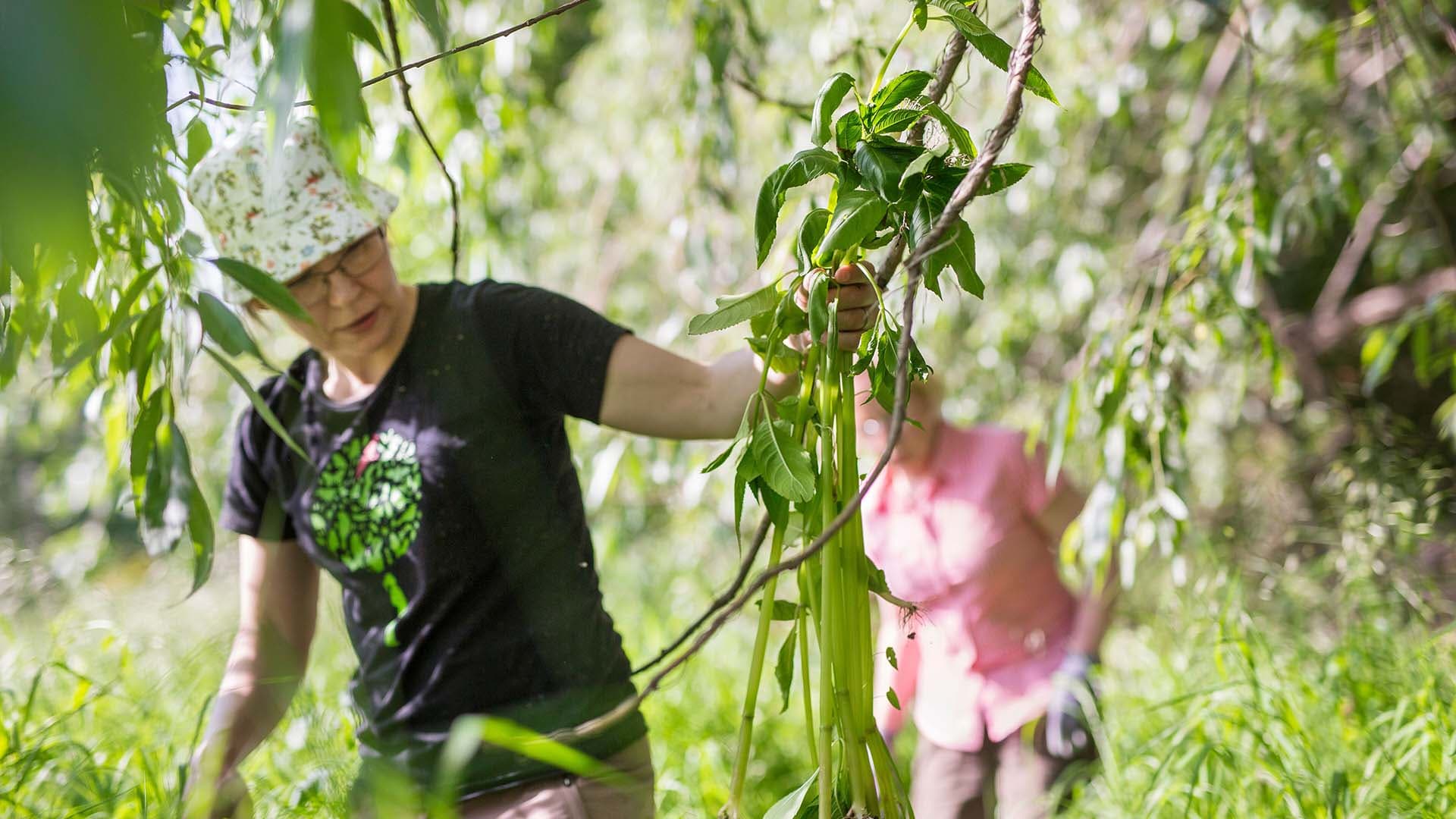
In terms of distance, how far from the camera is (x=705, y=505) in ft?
12.6

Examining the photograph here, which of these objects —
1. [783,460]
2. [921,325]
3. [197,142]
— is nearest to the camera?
[783,460]

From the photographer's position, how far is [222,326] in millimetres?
916

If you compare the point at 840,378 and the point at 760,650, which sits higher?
the point at 840,378

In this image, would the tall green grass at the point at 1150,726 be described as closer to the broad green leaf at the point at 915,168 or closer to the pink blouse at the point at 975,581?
the pink blouse at the point at 975,581

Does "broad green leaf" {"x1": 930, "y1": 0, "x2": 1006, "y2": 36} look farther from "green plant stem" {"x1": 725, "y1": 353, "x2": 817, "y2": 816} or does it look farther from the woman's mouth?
the woman's mouth

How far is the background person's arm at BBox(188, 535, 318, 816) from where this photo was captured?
5.16 ft

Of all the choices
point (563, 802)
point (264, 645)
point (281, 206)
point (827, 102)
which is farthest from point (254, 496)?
point (827, 102)

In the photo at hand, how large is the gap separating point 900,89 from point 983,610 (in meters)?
1.50

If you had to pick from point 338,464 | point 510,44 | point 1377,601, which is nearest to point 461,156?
point 510,44

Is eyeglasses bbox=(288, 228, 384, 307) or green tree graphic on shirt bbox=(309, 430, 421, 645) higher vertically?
eyeglasses bbox=(288, 228, 384, 307)

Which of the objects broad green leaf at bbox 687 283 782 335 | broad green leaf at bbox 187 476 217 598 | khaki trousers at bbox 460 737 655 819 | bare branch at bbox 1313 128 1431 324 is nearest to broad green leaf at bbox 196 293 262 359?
broad green leaf at bbox 187 476 217 598

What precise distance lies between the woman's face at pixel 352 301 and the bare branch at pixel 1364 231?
265 centimetres

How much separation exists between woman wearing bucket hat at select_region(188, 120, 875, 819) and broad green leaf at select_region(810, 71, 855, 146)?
1.74 ft

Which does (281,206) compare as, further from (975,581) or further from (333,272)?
(975,581)
